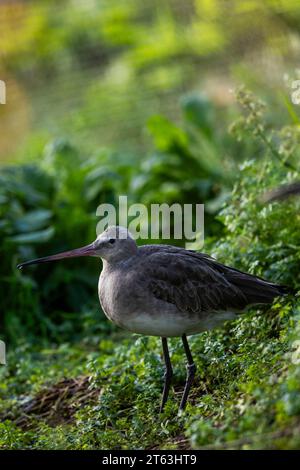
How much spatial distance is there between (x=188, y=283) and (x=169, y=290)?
0.19 meters

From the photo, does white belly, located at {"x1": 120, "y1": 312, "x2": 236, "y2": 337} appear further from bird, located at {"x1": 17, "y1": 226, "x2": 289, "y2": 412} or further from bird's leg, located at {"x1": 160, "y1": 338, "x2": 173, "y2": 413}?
bird's leg, located at {"x1": 160, "y1": 338, "x2": 173, "y2": 413}

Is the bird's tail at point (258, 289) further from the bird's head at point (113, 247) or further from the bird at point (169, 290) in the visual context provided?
the bird's head at point (113, 247)

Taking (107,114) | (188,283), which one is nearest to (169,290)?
(188,283)

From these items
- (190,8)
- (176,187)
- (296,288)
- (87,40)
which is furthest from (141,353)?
(87,40)

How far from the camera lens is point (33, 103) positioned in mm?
14836

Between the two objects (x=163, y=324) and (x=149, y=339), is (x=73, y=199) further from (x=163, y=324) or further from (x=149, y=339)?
(x=163, y=324)

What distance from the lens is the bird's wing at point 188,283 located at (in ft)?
18.8

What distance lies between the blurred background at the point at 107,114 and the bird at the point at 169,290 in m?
1.47

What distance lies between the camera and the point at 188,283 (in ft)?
19.2

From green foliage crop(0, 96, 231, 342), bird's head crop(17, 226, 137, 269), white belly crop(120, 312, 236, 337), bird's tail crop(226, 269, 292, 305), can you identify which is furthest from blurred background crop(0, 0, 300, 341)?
white belly crop(120, 312, 236, 337)

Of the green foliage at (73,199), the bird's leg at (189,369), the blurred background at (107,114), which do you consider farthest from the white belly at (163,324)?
the green foliage at (73,199)

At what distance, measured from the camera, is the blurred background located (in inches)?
344

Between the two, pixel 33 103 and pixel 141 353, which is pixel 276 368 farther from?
pixel 33 103
